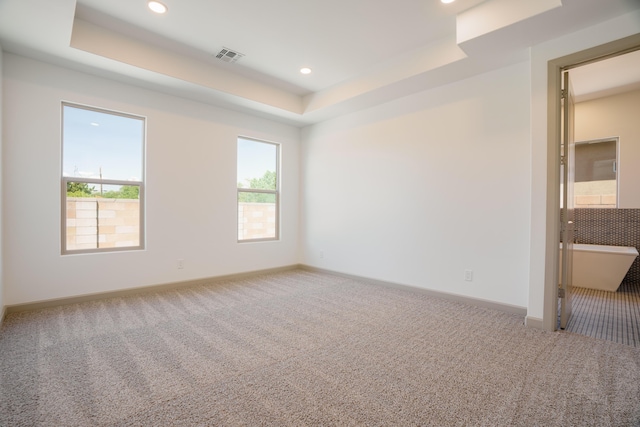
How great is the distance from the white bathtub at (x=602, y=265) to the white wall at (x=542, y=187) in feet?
7.59

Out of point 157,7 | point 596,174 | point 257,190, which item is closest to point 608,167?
point 596,174

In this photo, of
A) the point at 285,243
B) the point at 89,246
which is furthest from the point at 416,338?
the point at 89,246

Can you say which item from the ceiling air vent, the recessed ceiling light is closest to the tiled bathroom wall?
the ceiling air vent

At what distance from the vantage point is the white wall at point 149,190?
310cm

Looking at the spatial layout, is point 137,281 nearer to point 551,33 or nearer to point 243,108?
point 243,108

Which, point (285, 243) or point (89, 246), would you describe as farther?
point (285, 243)

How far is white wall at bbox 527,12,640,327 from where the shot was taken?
2715 mm

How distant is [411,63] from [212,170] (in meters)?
3.04

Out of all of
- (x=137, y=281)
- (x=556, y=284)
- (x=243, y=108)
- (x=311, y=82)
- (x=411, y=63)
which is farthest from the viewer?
(x=243, y=108)

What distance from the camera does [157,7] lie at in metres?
2.72

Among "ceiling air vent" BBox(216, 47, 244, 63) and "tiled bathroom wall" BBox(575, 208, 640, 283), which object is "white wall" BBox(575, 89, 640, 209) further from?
"ceiling air vent" BBox(216, 47, 244, 63)

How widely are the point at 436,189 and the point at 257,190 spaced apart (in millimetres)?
2835

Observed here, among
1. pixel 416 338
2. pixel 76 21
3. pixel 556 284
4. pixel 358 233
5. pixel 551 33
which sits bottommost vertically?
pixel 416 338

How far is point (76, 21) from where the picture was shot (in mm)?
2881
